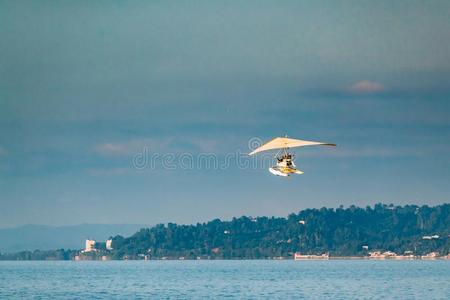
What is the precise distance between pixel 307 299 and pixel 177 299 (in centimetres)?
2389

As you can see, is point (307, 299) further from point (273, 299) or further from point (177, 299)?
point (177, 299)

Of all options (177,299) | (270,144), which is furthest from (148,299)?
(270,144)

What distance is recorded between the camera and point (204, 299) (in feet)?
652

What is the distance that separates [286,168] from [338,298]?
264ft

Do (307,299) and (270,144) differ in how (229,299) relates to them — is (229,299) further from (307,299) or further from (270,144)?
(270,144)

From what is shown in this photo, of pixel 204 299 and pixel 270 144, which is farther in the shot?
pixel 204 299

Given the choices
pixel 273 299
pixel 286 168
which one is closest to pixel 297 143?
pixel 286 168

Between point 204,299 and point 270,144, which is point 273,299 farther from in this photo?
point 270,144

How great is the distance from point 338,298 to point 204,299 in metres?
24.6

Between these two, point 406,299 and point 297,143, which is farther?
point 406,299

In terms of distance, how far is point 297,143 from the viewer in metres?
125

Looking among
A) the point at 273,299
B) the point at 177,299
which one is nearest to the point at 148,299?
the point at 177,299

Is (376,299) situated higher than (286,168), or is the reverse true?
(286,168)

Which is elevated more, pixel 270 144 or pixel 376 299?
pixel 270 144
